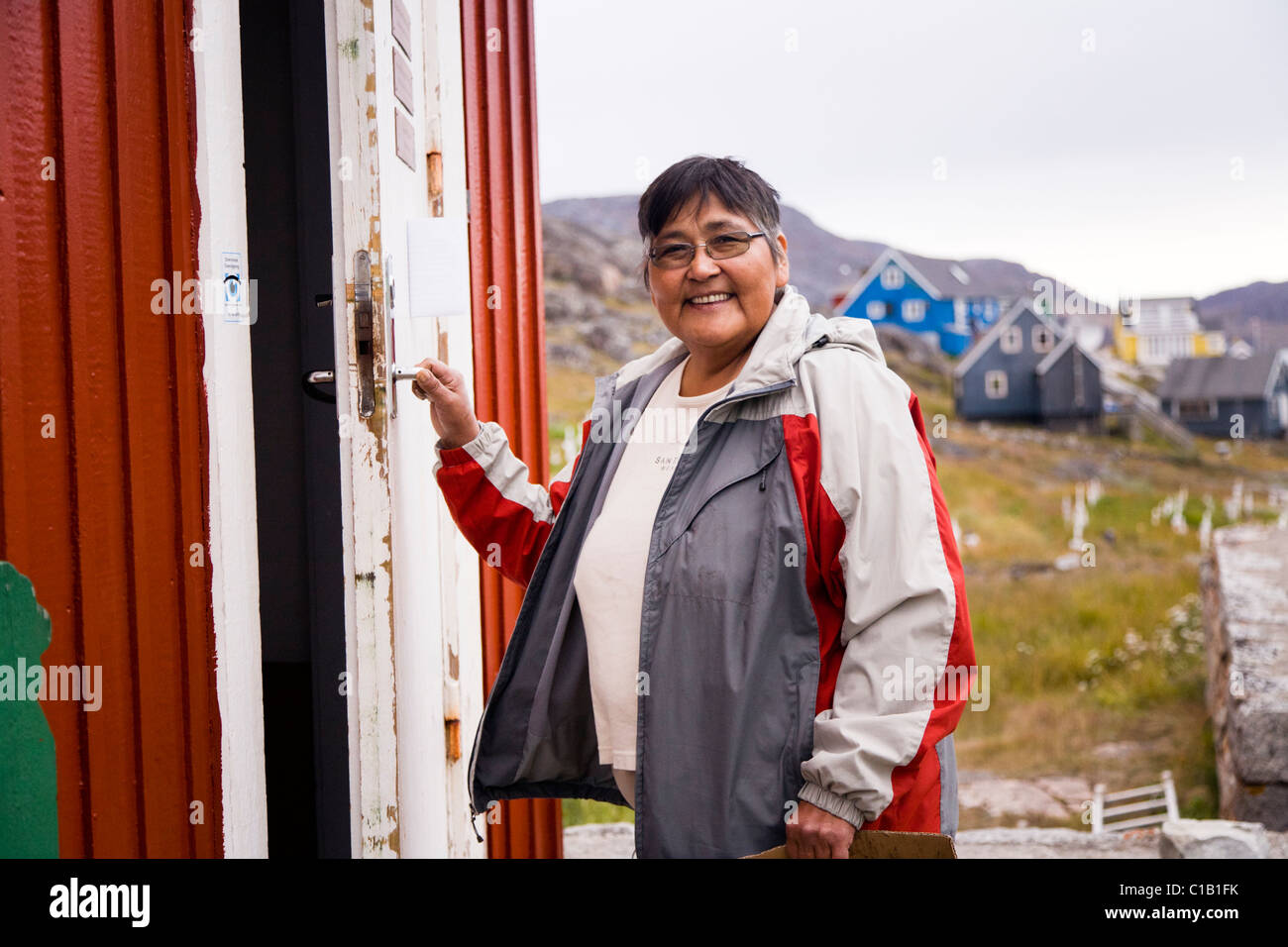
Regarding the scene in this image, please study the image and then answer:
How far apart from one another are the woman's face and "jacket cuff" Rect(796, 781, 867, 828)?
86 cm

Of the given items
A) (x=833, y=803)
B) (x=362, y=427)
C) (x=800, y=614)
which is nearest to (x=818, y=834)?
(x=833, y=803)

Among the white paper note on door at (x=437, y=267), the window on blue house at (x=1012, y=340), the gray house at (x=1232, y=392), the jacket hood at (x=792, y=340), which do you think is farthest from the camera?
the window on blue house at (x=1012, y=340)

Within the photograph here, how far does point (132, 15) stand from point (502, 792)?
1.56 metres

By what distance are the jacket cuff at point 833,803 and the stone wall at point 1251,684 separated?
352cm

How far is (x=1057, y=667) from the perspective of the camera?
40.5 feet

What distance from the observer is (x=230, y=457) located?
5.69 feet

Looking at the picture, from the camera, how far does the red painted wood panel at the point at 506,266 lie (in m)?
3.12

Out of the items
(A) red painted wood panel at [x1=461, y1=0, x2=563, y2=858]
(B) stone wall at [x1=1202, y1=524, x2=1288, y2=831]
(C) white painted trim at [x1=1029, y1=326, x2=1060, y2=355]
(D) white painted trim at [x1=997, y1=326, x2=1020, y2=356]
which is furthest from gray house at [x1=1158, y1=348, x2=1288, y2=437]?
(A) red painted wood panel at [x1=461, y1=0, x2=563, y2=858]

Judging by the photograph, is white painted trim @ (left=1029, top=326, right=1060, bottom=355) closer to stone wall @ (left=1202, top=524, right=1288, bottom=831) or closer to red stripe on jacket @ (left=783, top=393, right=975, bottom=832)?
stone wall @ (left=1202, top=524, right=1288, bottom=831)

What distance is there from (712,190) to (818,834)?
122cm

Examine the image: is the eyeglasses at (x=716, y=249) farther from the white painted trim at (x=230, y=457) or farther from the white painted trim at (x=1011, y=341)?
the white painted trim at (x=1011, y=341)

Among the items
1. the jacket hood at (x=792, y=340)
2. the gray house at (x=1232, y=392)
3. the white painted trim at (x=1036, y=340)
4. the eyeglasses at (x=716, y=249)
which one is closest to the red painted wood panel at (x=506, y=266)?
the eyeglasses at (x=716, y=249)

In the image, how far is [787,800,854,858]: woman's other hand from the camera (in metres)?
1.61
